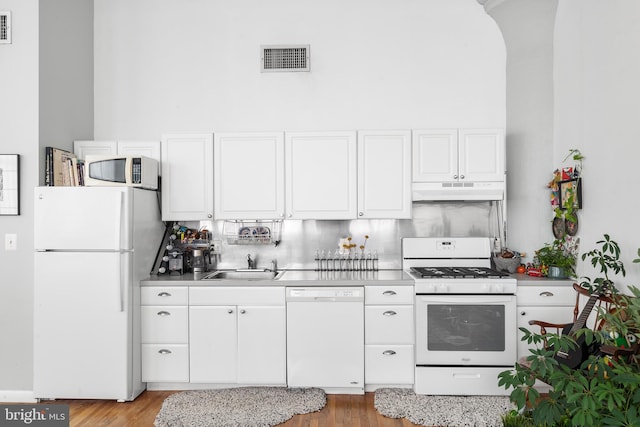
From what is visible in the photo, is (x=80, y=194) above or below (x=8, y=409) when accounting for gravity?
above

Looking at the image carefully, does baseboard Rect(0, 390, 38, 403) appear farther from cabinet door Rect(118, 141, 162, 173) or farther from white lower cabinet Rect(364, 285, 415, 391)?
white lower cabinet Rect(364, 285, 415, 391)

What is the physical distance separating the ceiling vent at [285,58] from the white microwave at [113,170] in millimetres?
1476

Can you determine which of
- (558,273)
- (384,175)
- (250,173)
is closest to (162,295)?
(250,173)

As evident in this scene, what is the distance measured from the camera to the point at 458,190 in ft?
11.0

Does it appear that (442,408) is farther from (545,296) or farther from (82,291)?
(82,291)

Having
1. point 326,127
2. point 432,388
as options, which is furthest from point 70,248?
point 432,388

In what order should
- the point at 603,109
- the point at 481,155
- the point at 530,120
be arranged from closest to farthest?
the point at 603,109 < the point at 481,155 < the point at 530,120

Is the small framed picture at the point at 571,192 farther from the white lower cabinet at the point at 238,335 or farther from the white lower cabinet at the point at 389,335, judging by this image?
the white lower cabinet at the point at 238,335

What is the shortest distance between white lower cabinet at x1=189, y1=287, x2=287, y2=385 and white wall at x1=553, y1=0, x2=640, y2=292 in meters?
2.37

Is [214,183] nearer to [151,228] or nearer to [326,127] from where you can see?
[151,228]

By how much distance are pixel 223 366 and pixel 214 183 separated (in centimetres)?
150

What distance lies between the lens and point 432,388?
300cm

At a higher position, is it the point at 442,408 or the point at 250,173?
the point at 250,173

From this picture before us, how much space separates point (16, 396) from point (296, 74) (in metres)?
3.51
